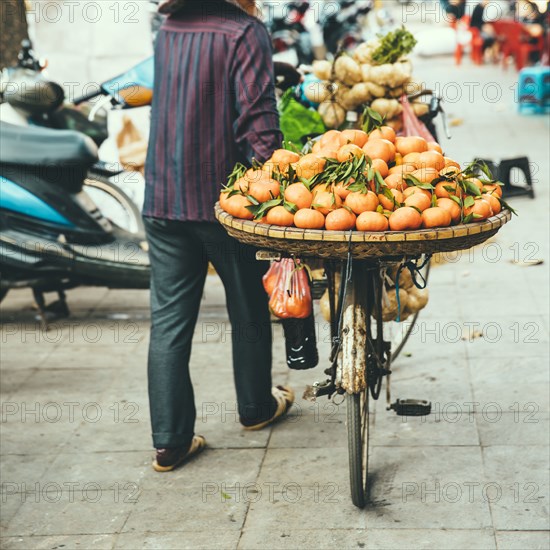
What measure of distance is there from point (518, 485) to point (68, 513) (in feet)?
5.74

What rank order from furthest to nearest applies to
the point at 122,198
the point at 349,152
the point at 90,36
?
the point at 90,36, the point at 122,198, the point at 349,152

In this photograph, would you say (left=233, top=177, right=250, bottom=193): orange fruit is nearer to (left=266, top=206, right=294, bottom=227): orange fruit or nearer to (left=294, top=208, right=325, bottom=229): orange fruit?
(left=266, top=206, right=294, bottom=227): orange fruit

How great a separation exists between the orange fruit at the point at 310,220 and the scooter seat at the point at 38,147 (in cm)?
278

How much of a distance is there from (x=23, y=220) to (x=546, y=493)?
3.45m

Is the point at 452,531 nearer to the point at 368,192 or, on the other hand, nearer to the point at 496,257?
the point at 368,192

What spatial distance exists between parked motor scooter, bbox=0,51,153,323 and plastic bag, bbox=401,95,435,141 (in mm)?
1557

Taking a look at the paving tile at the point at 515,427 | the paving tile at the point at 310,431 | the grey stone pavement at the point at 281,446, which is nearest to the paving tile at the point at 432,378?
the grey stone pavement at the point at 281,446

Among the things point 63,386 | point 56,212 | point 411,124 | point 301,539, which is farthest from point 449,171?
point 56,212

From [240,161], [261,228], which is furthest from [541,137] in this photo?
[261,228]

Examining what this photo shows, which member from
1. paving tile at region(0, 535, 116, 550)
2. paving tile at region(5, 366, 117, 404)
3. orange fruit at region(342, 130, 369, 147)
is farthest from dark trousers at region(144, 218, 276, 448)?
paving tile at region(5, 366, 117, 404)

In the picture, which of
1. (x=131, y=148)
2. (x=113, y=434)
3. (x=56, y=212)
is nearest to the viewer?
(x=113, y=434)

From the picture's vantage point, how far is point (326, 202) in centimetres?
331

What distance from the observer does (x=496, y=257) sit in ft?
23.1

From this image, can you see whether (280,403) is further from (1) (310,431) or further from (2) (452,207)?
(2) (452,207)
